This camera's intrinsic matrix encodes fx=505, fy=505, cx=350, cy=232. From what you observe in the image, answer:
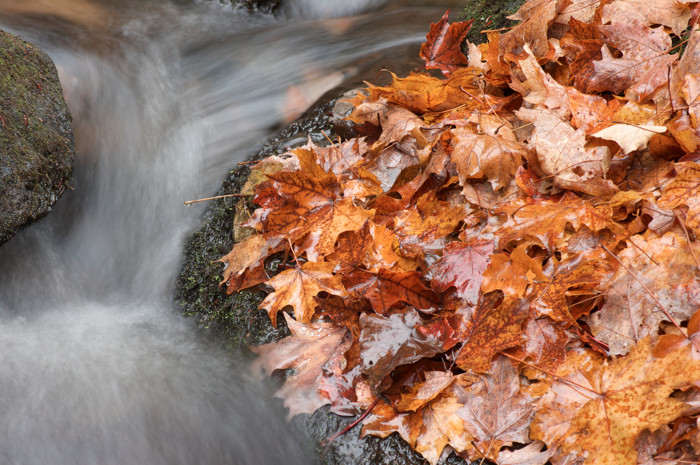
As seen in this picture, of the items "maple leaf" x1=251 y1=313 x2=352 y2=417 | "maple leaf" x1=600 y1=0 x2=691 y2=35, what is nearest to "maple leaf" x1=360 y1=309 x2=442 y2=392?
"maple leaf" x1=251 y1=313 x2=352 y2=417

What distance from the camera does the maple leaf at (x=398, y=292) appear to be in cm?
170

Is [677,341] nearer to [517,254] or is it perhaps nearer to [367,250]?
[517,254]

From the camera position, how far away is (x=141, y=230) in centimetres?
276

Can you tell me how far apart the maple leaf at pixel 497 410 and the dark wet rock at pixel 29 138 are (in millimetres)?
2255

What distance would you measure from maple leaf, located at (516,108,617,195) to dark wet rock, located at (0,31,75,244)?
2340mm

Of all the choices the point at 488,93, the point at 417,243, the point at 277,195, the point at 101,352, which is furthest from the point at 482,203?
the point at 101,352

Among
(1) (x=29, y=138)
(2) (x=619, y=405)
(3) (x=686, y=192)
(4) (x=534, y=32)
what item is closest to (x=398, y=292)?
(2) (x=619, y=405)

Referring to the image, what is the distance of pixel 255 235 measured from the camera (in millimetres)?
2154

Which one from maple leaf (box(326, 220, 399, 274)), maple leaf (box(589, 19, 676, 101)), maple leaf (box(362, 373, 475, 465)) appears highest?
maple leaf (box(589, 19, 676, 101))

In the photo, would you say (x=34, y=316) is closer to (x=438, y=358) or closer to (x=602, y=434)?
(x=438, y=358)

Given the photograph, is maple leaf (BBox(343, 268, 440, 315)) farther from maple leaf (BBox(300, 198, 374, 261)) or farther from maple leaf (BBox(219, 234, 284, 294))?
maple leaf (BBox(219, 234, 284, 294))

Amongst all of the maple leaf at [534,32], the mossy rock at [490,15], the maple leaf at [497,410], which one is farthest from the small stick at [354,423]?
the mossy rock at [490,15]

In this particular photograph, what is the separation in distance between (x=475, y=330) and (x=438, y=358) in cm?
15

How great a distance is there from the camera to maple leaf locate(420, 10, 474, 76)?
2.58 meters
